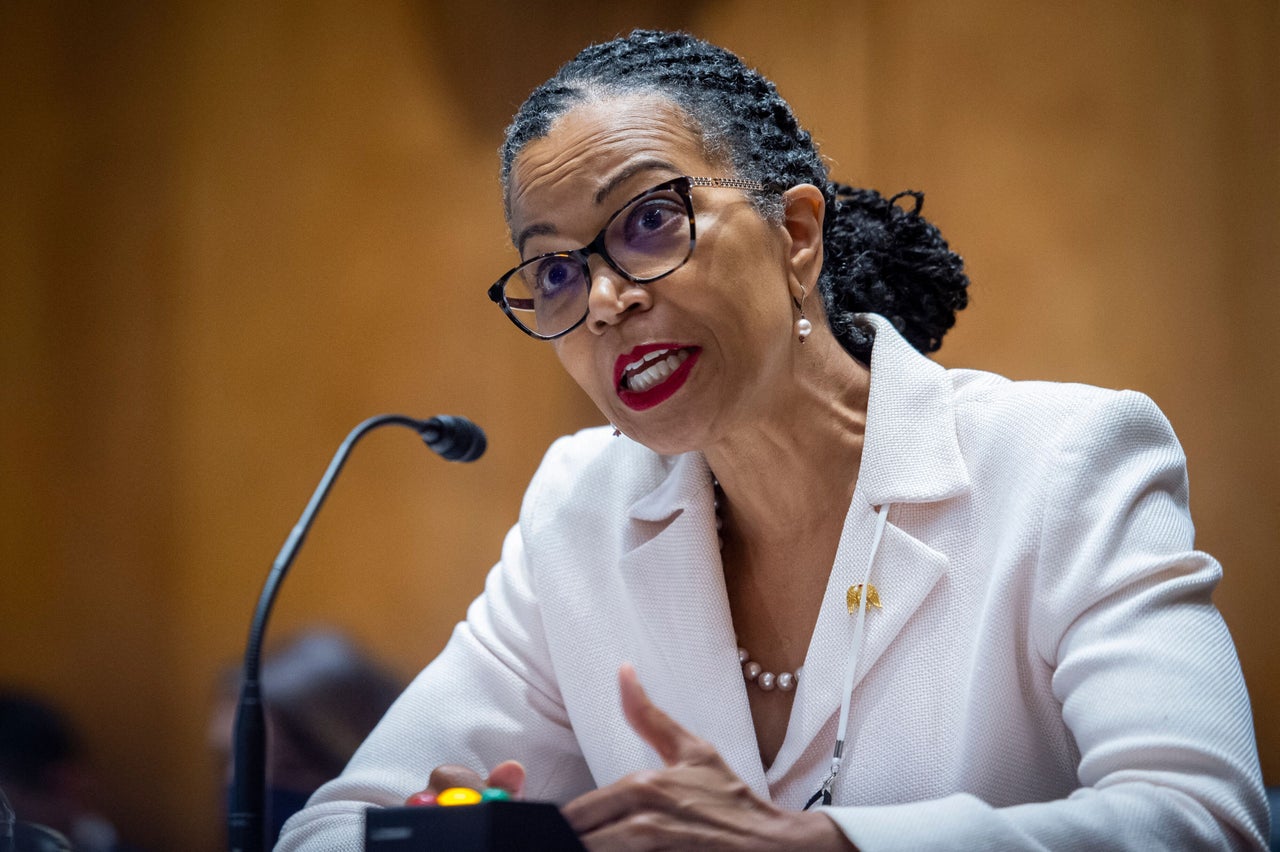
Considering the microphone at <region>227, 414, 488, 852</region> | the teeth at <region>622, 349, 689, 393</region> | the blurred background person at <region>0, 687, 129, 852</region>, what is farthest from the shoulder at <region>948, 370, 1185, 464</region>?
the blurred background person at <region>0, 687, 129, 852</region>

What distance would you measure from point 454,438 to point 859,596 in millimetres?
552

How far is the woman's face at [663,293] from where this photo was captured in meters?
1.40

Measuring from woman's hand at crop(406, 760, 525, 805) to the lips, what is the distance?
18.0 inches

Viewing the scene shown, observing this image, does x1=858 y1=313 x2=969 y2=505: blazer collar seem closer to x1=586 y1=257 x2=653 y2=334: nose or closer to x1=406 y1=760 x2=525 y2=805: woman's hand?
x1=586 y1=257 x2=653 y2=334: nose

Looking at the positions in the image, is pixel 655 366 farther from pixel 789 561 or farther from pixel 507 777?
pixel 507 777

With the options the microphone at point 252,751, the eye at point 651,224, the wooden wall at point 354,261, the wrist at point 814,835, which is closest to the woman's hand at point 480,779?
the microphone at point 252,751

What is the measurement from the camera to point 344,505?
310 cm

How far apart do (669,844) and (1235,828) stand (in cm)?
53

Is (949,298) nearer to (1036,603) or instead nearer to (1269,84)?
(1036,603)

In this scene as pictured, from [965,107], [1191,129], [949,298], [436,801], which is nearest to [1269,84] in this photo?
[1191,129]

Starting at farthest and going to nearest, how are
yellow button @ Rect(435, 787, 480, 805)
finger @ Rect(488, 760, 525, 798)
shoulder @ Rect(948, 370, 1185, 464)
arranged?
1. shoulder @ Rect(948, 370, 1185, 464)
2. finger @ Rect(488, 760, 525, 798)
3. yellow button @ Rect(435, 787, 480, 805)

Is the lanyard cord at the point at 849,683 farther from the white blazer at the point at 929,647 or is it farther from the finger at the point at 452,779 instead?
the finger at the point at 452,779

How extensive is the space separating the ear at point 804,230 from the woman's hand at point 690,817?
2.45 ft

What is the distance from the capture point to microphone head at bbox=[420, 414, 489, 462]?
1.48m
